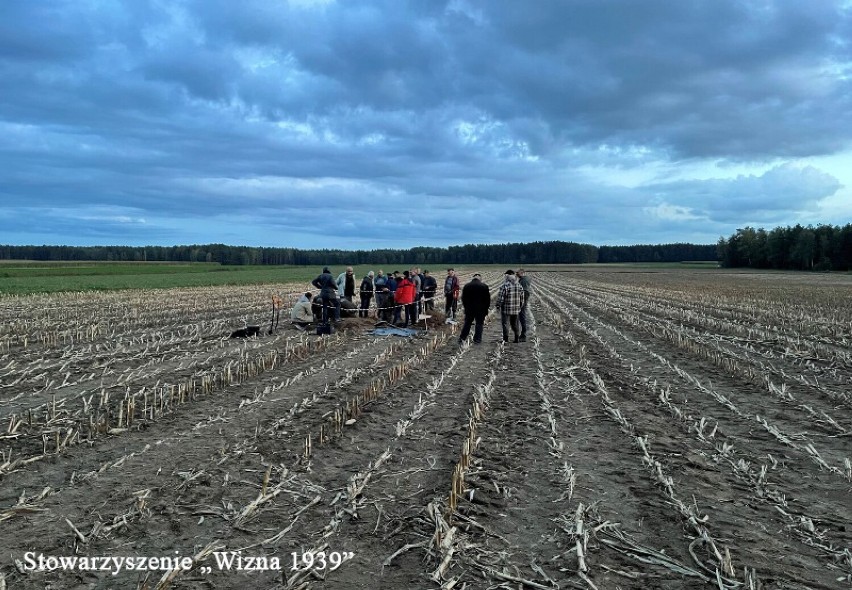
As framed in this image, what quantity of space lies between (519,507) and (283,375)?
255 inches

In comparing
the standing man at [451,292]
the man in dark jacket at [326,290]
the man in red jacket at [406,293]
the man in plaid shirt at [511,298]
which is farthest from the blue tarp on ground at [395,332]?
the man in plaid shirt at [511,298]

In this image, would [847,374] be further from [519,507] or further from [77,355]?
[77,355]

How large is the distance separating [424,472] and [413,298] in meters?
11.9

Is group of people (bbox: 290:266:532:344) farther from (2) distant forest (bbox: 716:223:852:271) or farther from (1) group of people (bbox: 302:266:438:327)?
(2) distant forest (bbox: 716:223:852:271)

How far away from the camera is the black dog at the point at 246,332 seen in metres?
15.3

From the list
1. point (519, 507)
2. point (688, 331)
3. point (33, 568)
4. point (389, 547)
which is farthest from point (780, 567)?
point (688, 331)

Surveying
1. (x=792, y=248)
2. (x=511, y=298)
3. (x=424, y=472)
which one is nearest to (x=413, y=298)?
(x=511, y=298)

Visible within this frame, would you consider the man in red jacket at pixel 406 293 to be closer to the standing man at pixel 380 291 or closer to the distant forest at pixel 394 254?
the standing man at pixel 380 291

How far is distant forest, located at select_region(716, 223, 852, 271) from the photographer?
89.0m

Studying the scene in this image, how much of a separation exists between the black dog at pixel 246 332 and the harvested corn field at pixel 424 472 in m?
3.25

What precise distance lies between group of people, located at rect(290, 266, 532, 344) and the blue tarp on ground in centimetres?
100

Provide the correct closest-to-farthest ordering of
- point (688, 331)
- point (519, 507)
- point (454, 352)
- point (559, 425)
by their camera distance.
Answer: point (519, 507), point (559, 425), point (454, 352), point (688, 331)

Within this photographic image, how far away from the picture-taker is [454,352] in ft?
43.0

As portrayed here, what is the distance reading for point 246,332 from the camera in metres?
15.4
